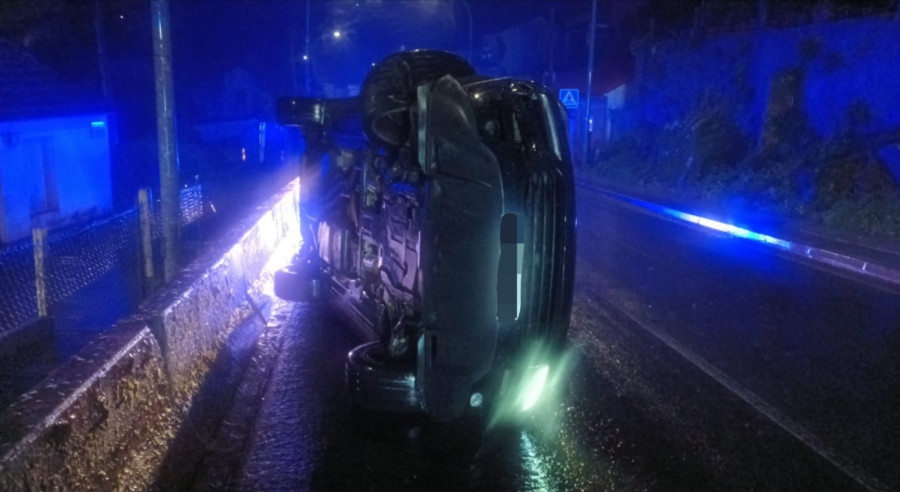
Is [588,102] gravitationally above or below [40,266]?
above

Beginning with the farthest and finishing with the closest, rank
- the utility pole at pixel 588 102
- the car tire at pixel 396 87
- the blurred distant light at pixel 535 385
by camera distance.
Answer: the utility pole at pixel 588 102, the car tire at pixel 396 87, the blurred distant light at pixel 535 385

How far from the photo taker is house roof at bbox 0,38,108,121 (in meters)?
14.4

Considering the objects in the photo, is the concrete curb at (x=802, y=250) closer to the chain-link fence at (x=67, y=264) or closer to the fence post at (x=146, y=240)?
the fence post at (x=146, y=240)

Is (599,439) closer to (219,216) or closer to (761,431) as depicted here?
(761,431)

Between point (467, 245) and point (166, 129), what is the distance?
397 centimetres

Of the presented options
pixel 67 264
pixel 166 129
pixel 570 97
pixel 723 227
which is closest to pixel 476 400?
pixel 166 129

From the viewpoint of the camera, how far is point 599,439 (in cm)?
482

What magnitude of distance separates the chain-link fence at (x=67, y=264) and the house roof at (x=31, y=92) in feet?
15.0

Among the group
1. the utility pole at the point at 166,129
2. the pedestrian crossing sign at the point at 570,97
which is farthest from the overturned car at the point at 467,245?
the pedestrian crossing sign at the point at 570,97

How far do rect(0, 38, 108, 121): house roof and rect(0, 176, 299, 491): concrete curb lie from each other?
10033 millimetres

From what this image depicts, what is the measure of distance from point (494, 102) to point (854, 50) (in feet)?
58.0

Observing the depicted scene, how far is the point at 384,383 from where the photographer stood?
4.64 metres

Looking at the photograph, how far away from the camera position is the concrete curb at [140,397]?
3.08 m

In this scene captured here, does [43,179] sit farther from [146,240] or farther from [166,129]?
[166,129]
